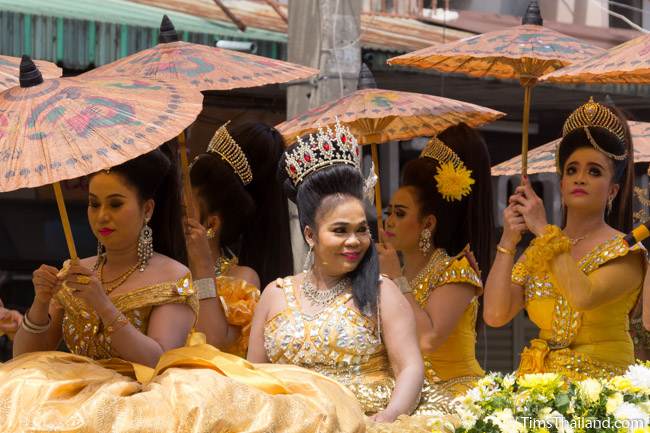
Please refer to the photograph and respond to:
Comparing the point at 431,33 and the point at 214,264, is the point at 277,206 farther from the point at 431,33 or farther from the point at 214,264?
the point at 431,33

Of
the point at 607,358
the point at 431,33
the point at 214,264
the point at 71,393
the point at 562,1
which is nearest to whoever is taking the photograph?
the point at 71,393

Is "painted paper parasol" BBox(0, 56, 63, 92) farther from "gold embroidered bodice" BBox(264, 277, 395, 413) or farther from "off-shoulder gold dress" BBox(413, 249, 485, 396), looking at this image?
"off-shoulder gold dress" BBox(413, 249, 485, 396)

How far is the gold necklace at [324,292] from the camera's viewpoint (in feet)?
15.9

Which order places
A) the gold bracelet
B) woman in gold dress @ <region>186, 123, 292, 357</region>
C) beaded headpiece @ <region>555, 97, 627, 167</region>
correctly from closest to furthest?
the gold bracelet < beaded headpiece @ <region>555, 97, 627, 167</region> < woman in gold dress @ <region>186, 123, 292, 357</region>

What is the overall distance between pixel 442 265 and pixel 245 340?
0.89 metres

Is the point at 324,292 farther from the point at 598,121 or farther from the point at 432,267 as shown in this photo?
the point at 598,121

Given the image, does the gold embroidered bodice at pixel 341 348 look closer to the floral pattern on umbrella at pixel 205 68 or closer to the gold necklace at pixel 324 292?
the gold necklace at pixel 324 292

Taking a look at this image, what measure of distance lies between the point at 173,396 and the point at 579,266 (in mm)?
1968

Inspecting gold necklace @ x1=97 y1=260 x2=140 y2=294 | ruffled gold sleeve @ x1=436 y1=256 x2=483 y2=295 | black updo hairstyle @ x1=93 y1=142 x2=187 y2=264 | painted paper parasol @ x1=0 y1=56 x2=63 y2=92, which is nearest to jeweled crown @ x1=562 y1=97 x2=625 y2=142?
ruffled gold sleeve @ x1=436 y1=256 x2=483 y2=295

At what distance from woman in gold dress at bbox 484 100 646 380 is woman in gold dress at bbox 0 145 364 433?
4.20 feet

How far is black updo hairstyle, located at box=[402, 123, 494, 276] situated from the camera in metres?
6.10

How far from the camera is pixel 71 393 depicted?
423 centimetres

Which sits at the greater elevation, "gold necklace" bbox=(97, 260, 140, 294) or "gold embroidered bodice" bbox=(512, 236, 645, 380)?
"gold necklace" bbox=(97, 260, 140, 294)

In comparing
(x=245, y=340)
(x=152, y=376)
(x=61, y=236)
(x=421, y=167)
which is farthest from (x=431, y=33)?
(x=152, y=376)
